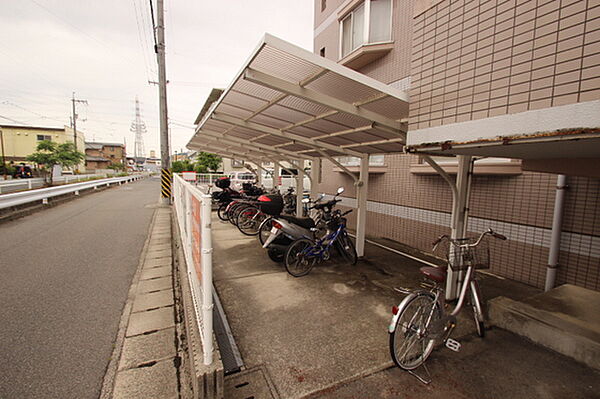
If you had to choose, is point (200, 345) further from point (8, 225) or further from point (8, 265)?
point (8, 225)

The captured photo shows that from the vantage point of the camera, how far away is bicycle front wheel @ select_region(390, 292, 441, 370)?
87.8 inches

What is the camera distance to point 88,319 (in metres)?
3.11

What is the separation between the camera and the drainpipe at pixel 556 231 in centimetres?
382

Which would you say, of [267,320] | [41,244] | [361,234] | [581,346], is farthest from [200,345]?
[41,244]

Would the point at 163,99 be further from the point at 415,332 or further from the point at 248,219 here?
the point at 415,332

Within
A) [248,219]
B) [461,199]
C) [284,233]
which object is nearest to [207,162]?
[248,219]

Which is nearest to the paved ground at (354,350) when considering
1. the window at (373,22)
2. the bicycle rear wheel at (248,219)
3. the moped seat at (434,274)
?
the moped seat at (434,274)

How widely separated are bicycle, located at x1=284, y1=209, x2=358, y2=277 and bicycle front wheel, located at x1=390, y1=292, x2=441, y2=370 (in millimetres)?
2167

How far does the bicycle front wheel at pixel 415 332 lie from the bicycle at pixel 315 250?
217cm

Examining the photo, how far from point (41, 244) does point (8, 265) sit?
1.37 metres

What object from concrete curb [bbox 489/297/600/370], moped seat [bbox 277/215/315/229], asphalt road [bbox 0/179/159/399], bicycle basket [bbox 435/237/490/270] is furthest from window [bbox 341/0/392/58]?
asphalt road [bbox 0/179/159/399]

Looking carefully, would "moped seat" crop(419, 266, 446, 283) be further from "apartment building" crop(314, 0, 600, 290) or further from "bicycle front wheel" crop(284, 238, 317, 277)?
"bicycle front wheel" crop(284, 238, 317, 277)

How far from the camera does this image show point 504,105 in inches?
80.2

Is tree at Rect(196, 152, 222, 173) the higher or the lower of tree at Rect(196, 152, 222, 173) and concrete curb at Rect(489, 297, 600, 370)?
the higher
